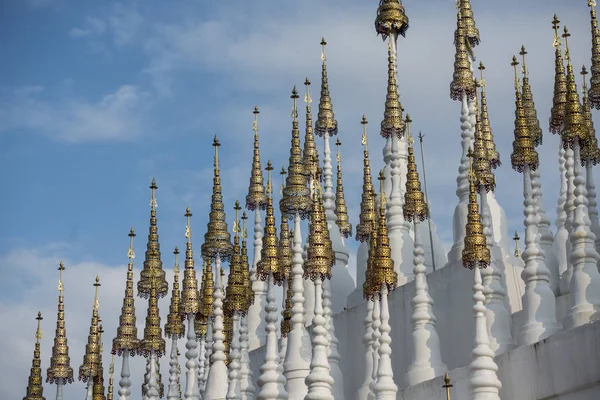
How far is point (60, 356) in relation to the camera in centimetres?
3625

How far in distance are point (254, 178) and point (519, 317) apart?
13259mm

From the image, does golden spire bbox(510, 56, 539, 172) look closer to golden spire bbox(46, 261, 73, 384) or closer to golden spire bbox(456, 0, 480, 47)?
golden spire bbox(456, 0, 480, 47)

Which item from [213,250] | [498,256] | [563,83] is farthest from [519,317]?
[213,250]

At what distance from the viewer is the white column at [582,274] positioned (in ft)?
70.6

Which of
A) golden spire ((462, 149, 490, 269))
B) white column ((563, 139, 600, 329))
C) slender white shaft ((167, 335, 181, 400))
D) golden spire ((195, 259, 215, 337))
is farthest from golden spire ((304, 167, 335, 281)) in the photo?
slender white shaft ((167, 335, 181, 400))

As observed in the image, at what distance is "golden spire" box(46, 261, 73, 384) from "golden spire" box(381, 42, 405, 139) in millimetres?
11812

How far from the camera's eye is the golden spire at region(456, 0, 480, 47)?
32188 mm

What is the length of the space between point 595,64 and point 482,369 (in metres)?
9.97

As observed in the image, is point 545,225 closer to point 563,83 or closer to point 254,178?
point 563,83

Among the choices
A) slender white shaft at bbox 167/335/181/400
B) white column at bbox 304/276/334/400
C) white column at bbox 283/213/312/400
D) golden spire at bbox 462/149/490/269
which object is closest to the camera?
white column at bbox 304/276/334/400

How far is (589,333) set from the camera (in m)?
20.2

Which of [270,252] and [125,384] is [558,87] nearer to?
[270,252]

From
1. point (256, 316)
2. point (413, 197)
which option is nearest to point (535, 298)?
point (413, 197)

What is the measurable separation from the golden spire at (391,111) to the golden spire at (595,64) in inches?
204
